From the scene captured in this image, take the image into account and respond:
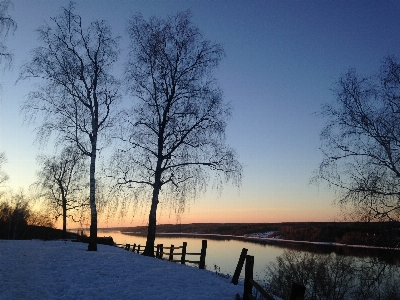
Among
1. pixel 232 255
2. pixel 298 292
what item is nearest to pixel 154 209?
pixel 298 292

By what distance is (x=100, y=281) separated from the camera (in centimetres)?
1002

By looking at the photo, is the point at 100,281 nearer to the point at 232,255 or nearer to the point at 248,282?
the point at 248,282

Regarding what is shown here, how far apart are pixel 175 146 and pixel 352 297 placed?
17834 mm

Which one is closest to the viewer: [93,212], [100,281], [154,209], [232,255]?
[100,281]

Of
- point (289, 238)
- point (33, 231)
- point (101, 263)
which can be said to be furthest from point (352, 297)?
point (289, 238)

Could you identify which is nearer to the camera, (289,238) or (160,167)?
(160,167)

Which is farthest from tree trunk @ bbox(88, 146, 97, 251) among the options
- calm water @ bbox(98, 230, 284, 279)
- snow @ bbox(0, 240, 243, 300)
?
calm water @ bbox(98, 230, 284, 279)

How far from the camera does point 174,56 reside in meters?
18.4

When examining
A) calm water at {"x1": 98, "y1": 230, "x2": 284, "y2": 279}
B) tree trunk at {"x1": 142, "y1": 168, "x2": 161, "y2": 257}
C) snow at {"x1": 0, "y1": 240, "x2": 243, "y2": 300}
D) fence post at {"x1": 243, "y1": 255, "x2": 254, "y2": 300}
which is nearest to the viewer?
snow at {"x1": 0, "y1": 240, "x2": 243, "y2": 300}

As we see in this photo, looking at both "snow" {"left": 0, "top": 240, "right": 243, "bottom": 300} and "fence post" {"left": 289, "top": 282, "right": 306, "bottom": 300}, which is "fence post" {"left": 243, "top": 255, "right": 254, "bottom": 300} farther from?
"fence post" {"left": 289, "top": 282, "right": 306, "bottom": 300}

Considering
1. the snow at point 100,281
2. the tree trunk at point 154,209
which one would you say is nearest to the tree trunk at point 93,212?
the tree trunk at point 154,209

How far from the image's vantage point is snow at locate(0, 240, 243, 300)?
872 cm

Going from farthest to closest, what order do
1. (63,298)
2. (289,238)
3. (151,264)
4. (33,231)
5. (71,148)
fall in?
(289,238)
(33,231)
(71,148)
(151,264)
(63,298)

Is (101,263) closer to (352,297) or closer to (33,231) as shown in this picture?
(352,297)
